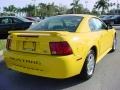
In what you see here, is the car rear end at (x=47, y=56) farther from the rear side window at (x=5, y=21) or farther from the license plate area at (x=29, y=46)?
the rear side window at (x=5, y=21)

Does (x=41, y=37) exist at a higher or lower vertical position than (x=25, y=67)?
higher

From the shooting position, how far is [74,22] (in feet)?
20.6

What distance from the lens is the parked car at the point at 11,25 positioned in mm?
14992

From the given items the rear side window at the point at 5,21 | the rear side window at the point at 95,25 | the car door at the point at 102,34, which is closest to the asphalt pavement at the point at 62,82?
the car door at the point at 102,34

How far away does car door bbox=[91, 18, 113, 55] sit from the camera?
6930 mm

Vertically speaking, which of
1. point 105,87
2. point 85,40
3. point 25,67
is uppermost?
point 85,40

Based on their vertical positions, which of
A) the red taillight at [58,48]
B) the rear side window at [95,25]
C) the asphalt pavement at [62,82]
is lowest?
the asphalt pavement at [62,82]

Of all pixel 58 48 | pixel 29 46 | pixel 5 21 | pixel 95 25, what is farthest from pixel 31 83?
pixel 5 21

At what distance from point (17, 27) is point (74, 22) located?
913cm

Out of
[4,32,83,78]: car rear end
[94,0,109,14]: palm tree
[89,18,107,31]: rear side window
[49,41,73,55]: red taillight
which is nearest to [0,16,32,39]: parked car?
[89,18,107,31]: rear side window

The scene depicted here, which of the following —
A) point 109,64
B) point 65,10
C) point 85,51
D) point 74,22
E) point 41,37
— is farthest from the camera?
point 65,10

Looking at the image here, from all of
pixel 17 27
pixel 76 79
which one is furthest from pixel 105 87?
pixel 17 27

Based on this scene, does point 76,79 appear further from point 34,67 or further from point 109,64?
point 109,64

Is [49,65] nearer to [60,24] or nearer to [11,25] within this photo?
[60,24]
